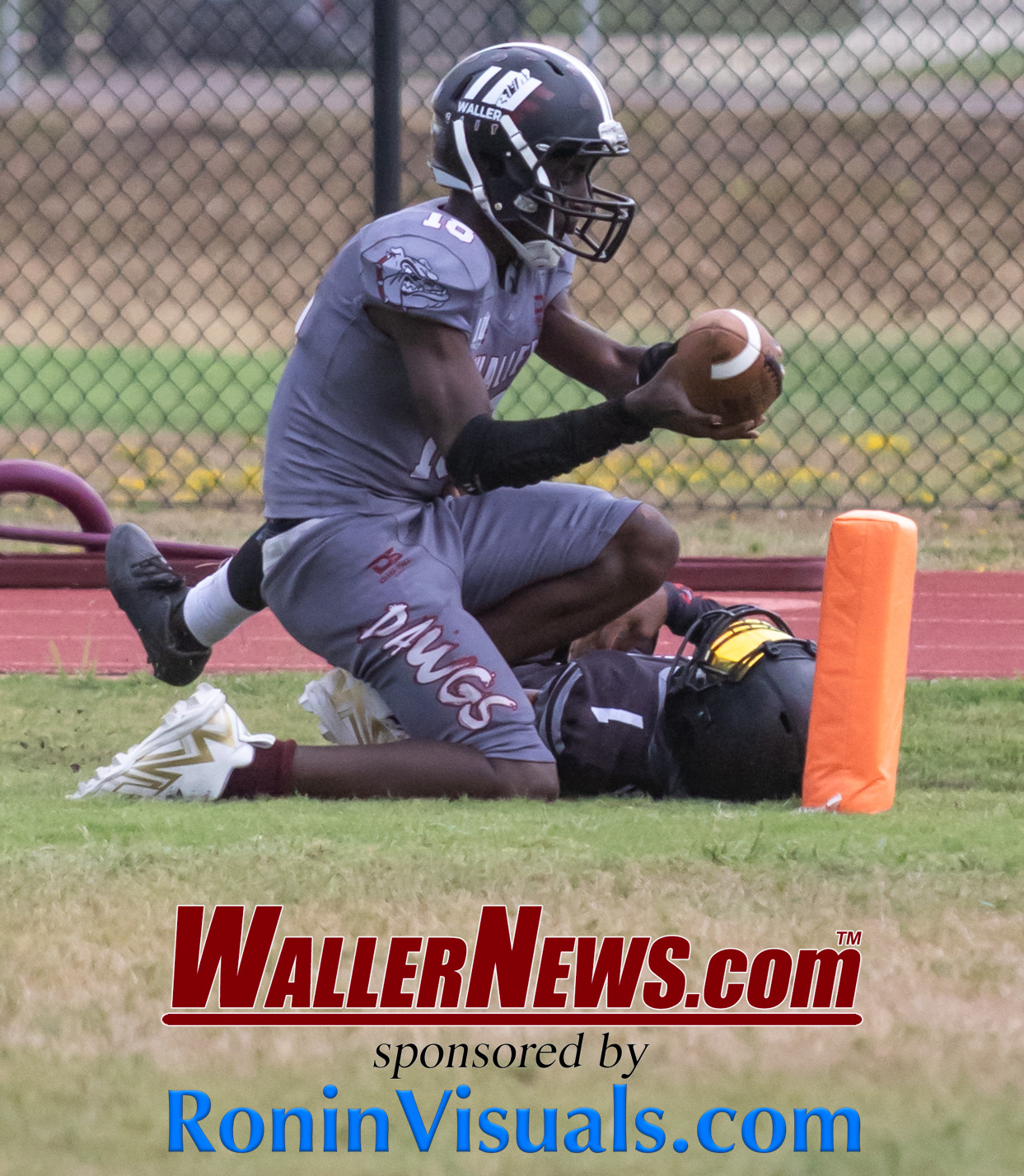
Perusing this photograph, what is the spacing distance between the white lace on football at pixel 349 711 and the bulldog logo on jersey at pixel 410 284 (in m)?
0.84

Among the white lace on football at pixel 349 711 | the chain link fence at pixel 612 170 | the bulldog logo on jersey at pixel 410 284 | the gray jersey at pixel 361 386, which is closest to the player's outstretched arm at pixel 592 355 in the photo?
the gray jersey at pixel 361 386

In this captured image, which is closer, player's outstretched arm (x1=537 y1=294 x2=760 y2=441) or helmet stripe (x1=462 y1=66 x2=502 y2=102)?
helmet stripe (x1=462 y1=66 x2=502 y2=102)

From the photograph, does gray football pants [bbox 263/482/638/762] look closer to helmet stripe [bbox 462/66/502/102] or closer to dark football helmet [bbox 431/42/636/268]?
dark football helmet [bbox 431/42/636/268]

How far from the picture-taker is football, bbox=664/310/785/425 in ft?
12.0

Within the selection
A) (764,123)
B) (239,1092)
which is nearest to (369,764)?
(239,1092)

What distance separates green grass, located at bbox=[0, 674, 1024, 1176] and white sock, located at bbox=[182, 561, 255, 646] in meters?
0.41

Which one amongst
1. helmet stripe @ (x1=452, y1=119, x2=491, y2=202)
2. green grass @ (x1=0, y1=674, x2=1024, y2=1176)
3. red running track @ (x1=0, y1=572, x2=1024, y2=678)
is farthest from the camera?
red running track @ (x1=0, y1=572, x2=1024, y2=678)

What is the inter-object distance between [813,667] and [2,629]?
3.27m

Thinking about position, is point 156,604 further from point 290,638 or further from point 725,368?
point 290,638

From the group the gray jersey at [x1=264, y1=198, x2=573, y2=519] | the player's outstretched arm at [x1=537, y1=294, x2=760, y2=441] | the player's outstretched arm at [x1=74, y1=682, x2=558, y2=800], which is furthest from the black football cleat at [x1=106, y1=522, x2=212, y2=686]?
the player's outstretched arm at [x1=537, y1=294, x2=760, y2=441]

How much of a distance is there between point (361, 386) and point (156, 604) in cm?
89

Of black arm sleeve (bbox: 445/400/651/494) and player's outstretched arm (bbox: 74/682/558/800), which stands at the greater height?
black arm sleeve (bbox: 445/400/651/494)

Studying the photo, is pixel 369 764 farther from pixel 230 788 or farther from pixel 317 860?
pixel 317 860

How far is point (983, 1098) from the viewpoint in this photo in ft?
6.82
